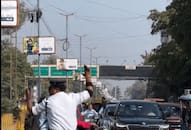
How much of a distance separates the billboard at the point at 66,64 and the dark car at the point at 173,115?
148 feet

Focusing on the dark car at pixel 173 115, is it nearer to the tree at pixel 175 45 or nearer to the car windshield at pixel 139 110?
the car windshield at pixel 139 110

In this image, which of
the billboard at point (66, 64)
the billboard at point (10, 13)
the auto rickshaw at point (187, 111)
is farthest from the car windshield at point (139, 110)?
the billboard at point (66, 64)

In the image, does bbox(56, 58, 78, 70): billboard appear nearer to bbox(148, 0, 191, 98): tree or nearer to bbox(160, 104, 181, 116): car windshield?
bbox(148, 0, 191, 98): tree

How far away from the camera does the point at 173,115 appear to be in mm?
27344

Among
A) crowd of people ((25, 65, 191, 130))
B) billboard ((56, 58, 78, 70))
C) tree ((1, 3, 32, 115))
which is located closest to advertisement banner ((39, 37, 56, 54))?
tree ((1, 3, 32, 115))

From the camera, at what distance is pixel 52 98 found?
11.2 meters

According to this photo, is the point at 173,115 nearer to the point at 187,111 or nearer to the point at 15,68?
the point at 187,111

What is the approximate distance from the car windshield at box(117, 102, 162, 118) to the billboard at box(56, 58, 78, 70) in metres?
51.2

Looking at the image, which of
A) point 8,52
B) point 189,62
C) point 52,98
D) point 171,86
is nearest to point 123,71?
point 171,86

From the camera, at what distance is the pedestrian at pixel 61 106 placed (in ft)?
36.3

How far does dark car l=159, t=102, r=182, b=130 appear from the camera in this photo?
25444 millimetres

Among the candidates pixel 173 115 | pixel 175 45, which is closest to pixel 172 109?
pixel 173 115

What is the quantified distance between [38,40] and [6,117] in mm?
16894

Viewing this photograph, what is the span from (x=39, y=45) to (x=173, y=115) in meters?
24.4
